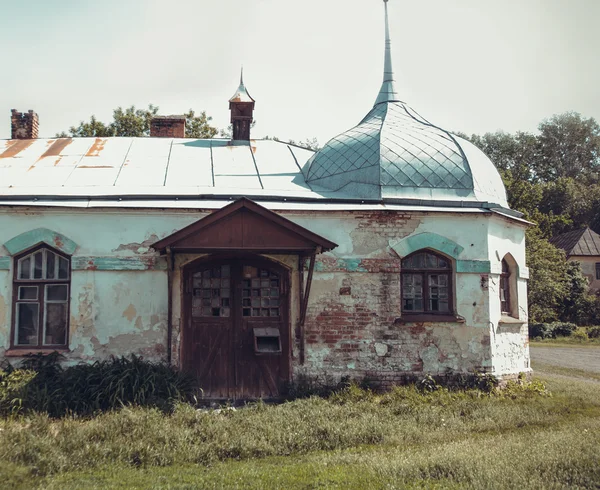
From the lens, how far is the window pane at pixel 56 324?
35.8 ft

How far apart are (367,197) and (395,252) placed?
1283 millimetres

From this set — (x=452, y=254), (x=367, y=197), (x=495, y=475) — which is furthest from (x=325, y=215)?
(x=495, y=475)

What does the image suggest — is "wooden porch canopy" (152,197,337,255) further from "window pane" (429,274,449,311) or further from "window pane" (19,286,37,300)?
"window pane" (19,286,37,300)

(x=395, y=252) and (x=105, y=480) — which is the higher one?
(x=395, y=252)

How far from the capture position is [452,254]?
1148 cm

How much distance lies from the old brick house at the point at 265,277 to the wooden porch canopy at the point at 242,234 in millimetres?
27

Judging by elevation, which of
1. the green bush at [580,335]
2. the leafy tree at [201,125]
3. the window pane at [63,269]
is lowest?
the green bush at [580,335]

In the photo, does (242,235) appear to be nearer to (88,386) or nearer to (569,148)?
(88,386)

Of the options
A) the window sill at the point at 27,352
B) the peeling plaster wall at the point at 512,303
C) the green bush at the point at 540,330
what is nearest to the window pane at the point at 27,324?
the window sill at the point at 27,352

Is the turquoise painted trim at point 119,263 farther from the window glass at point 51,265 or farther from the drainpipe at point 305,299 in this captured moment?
the drainpipe at point 305,299

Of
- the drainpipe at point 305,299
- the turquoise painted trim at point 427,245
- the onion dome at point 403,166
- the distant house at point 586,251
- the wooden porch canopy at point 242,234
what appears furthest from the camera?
the distant house at point 586,251

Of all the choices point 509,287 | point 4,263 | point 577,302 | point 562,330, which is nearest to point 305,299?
point 509,287

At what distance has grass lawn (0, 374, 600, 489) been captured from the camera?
631cm

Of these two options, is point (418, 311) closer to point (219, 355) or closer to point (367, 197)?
point (367, 197)
